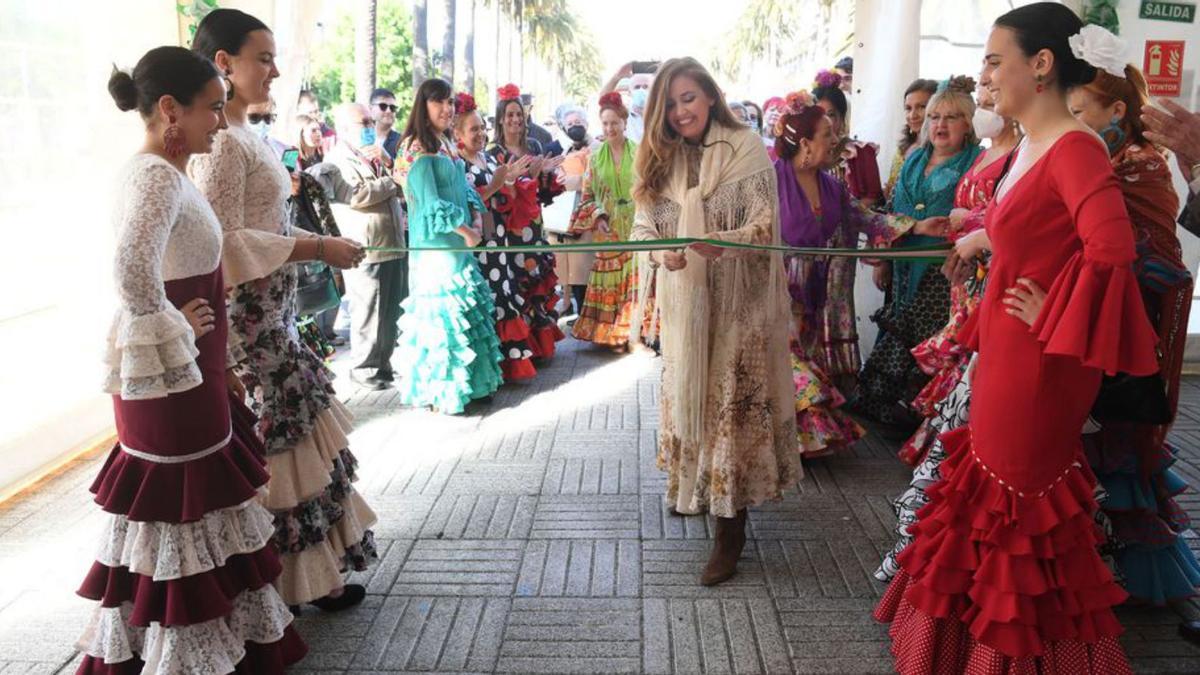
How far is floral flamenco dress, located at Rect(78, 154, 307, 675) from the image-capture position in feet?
6.56

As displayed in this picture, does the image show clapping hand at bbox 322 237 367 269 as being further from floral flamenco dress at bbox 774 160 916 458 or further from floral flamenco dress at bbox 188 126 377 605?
floral flamenco dress at bbox 774 160 916 458

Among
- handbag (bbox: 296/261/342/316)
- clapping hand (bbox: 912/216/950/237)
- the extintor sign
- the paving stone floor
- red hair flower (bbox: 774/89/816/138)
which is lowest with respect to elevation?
the paving stone floor

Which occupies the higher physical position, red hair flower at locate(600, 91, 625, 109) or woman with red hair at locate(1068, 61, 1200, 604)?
red hair flower at locate(600, 91, 625, 109)

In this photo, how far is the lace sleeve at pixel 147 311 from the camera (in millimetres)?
1960

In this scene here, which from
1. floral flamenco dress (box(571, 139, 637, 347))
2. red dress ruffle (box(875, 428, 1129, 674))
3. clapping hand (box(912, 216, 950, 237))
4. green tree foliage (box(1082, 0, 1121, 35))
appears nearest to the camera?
red dress ruffle (box(875, 428, 1129, 674))

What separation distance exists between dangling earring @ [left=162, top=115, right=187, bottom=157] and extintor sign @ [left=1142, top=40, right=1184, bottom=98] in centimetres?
548

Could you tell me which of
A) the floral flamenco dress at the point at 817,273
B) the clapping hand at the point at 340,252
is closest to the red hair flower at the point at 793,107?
the floral flamenco dress at the point at 817,273

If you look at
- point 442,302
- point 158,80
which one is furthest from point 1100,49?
point 442,302

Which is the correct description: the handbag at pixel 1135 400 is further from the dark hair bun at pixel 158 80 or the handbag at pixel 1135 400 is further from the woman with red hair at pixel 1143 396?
the dark hair bun at pixel 158 80

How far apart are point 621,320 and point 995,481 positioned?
191 inches

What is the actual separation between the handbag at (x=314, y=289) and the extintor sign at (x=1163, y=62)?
16.4 ft

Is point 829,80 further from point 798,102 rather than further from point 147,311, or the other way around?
point 147,311

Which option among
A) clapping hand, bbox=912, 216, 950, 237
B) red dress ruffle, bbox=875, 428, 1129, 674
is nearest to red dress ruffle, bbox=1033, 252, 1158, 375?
red dress ruffle, bbox=875, 428, 1129, 674

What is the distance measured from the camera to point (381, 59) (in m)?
24.9
